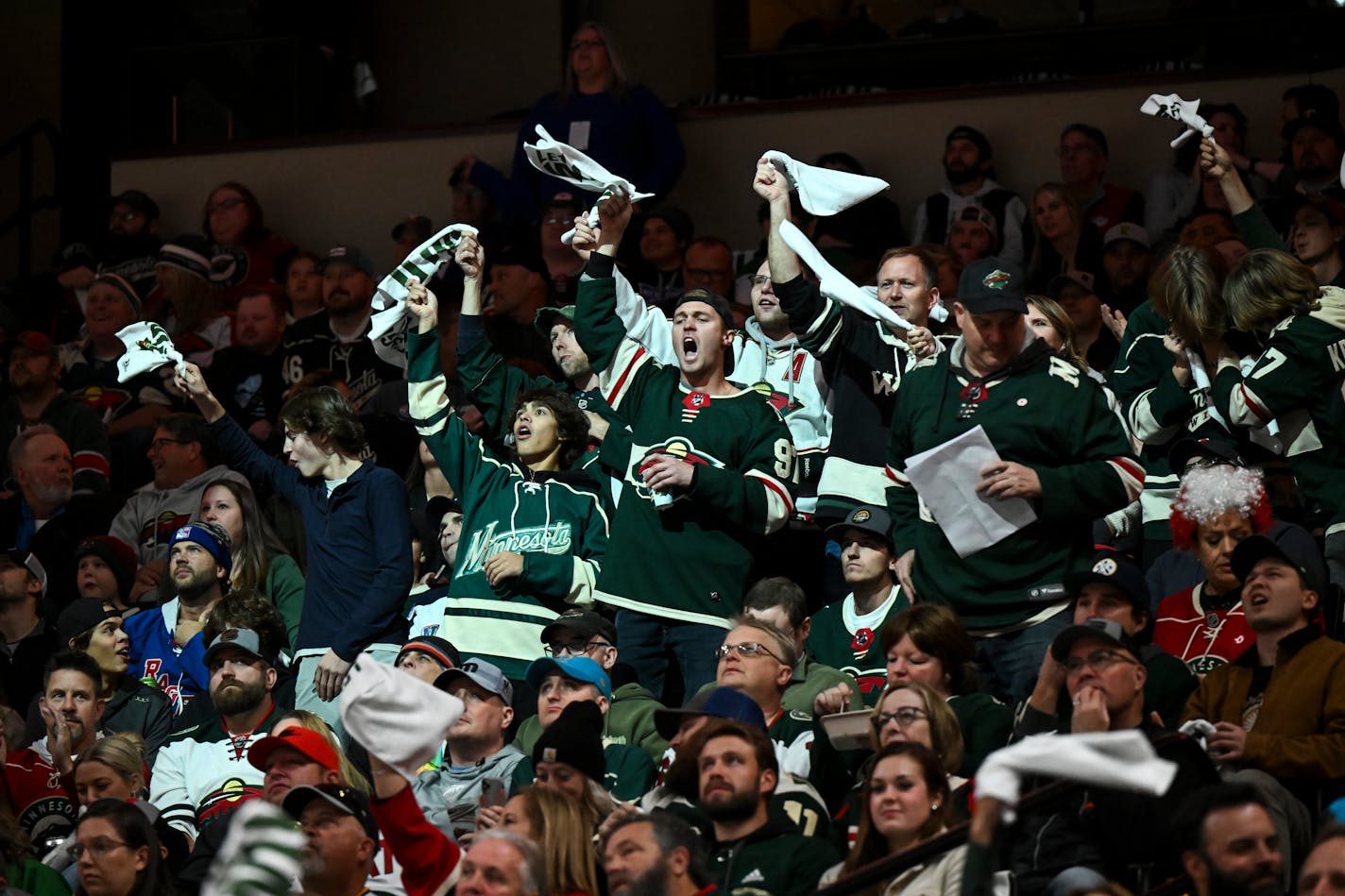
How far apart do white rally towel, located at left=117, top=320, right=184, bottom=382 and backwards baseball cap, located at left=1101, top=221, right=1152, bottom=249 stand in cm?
429

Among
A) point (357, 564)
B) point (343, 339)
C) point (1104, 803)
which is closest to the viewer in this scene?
point (1104, 803)

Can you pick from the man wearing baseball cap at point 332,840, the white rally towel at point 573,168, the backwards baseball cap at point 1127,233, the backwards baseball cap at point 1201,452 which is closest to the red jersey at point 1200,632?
the backwards baseball cap at point 1201,452

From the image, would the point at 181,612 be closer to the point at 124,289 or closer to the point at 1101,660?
the point at 124,289

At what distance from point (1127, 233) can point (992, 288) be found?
13.1 feet

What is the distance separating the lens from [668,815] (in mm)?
5598

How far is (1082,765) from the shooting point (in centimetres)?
383

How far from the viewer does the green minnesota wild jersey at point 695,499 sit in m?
7.23

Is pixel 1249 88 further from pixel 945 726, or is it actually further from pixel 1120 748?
pixel 1120 748

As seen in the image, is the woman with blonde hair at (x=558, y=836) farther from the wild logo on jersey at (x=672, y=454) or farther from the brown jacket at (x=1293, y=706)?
the brown jacket at (x=1293, y=706)

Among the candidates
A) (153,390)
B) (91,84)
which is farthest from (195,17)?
(153,390)

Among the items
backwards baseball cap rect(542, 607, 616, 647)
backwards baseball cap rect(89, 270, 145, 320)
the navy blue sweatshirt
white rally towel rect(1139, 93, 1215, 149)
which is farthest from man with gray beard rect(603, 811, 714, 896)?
backwards baseball cap rect(89, 270, 145, 320)

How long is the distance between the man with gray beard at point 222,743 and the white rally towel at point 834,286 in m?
→ 2.53

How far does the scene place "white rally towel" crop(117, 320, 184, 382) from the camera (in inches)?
346

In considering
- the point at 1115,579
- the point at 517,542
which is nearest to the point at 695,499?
the point at 517,542
